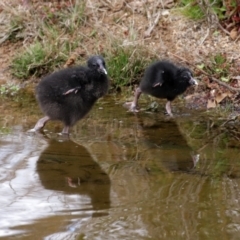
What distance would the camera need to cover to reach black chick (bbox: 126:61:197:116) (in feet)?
25.8

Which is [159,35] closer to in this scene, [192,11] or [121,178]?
[192,11]

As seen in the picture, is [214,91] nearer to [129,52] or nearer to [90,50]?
[129,52]

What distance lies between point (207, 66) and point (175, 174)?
348 cm

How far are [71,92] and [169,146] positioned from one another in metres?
1.13

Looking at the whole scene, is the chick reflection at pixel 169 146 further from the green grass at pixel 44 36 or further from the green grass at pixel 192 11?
the green grass at pixel 192 11

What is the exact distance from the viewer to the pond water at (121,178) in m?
4.39

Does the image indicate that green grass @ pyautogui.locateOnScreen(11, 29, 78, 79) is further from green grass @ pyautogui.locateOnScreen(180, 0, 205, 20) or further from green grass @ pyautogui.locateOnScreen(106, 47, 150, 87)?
green grass @ pyautogui.locateOnScreen(180, 0, 205, 20)

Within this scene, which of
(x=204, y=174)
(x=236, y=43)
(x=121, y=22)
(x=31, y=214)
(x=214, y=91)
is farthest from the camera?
(x=121, y=22)

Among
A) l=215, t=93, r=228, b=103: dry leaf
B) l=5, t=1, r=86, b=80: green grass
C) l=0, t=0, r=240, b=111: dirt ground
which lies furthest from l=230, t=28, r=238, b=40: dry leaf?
l=5, t=1, r=86, b=80: green grass

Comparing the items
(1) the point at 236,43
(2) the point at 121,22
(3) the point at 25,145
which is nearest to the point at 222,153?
(3) the point at 25,145

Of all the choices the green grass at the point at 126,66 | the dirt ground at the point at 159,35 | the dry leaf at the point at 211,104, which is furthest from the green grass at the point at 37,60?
the dry leaf at the point at 211,104

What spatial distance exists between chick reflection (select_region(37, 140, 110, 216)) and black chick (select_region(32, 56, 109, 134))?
1.64 ft

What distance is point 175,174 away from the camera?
5488 mm

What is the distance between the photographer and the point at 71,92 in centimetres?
672
